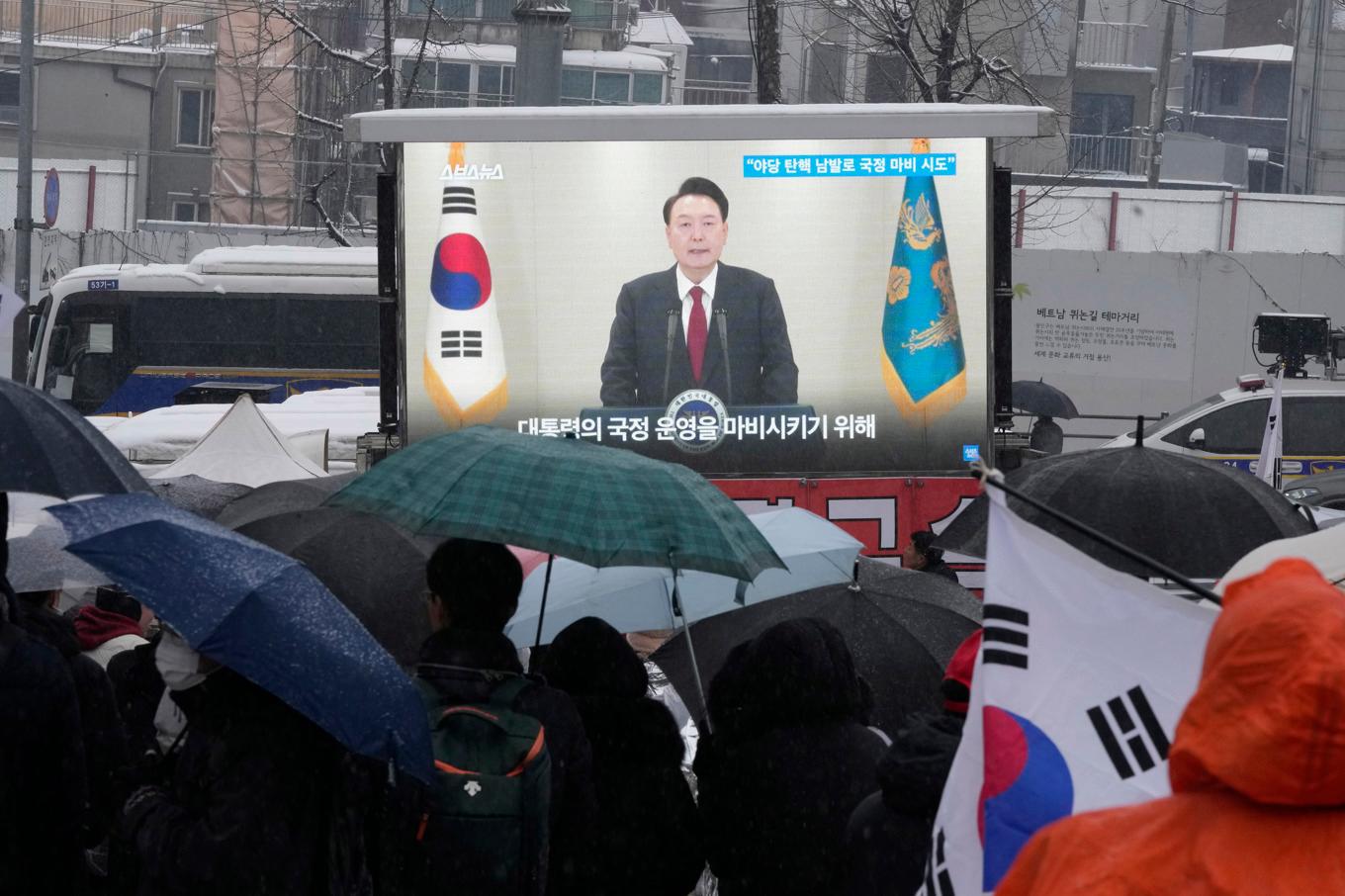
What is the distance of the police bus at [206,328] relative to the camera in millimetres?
21953

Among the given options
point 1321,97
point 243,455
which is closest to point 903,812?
point 243,455

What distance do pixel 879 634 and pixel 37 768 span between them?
2.62 meters

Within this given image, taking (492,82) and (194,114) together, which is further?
(492,82)

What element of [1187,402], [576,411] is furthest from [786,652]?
[1187,402]

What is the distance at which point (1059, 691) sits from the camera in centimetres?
273

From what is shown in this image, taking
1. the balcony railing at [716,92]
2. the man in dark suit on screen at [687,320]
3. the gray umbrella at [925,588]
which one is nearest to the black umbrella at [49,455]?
the gray umbrella at [925,588]

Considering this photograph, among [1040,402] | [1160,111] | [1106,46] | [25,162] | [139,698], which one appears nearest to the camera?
[139,698]

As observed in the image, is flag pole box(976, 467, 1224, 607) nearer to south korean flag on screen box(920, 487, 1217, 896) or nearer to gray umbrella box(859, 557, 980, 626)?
south korean flag on screen box(920, 487, 1217, 896)

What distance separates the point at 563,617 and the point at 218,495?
2.20 m

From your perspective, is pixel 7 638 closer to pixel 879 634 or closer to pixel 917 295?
pixel 879 634

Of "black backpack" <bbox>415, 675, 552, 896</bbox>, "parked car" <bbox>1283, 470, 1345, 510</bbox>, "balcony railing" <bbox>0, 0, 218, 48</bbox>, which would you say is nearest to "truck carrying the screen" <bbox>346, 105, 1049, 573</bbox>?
"black backpack" <bbox>415, 675, 552, 896</bbox>

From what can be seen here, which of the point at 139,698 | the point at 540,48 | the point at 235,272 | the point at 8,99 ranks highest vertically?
the point at 8,99

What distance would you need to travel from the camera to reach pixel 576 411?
9797mm

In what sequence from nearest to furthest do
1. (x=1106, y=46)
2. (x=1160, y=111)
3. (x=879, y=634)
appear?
(x=879, y=634)
(x=1160, y=111)
(x=1106, y=46)
